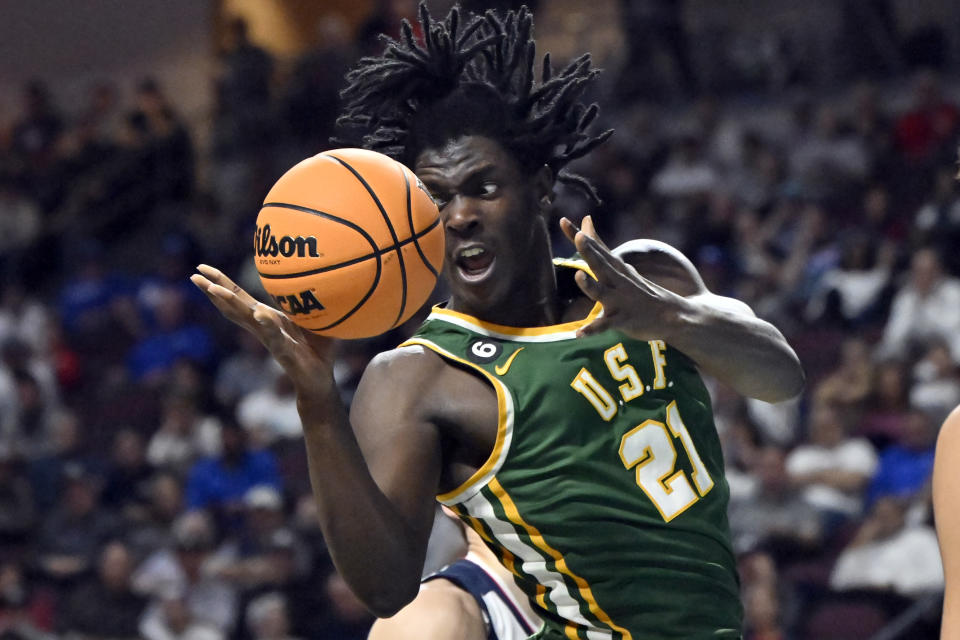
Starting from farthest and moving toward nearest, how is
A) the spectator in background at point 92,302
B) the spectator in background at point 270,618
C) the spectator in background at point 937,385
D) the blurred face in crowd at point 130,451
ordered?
the spectator in background at point 92,302 → the blurred face in crowd at point 130,451 → the spectator in background at point 270,618 → the spectator in background at point 937,385

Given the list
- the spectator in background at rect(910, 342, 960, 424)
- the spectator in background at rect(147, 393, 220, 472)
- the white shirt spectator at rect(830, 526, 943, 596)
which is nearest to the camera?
the white shirt spectator at rect(830, 526, 943, 596)

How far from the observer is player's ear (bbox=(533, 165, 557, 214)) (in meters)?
3.41

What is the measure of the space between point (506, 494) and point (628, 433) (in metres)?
0.32

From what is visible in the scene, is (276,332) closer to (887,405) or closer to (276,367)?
(887,405)

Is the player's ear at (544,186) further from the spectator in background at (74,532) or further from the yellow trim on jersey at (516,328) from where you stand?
the spectator in background at (74,532)

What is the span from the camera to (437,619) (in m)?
3.60

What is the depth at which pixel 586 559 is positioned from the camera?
3.14m

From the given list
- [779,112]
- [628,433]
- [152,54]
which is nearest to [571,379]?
[628,433]

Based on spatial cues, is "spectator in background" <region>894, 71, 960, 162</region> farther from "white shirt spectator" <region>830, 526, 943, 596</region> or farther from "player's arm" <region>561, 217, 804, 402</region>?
"player's arm" <region>561, 217, 804, 402</region>

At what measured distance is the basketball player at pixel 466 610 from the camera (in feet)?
11.8

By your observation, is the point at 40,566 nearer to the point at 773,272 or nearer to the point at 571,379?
the point at 773,272

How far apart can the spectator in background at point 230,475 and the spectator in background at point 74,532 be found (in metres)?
0.75

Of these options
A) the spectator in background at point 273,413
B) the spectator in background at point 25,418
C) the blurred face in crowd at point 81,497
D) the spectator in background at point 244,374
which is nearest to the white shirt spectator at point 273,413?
the spectator in background at point 273,413

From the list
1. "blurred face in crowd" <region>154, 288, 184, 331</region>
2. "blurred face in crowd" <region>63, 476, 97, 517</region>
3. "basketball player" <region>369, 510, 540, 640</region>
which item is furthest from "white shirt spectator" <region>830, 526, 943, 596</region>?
"blurred face in crowd" <region>154, 288, 184, 331</region>
